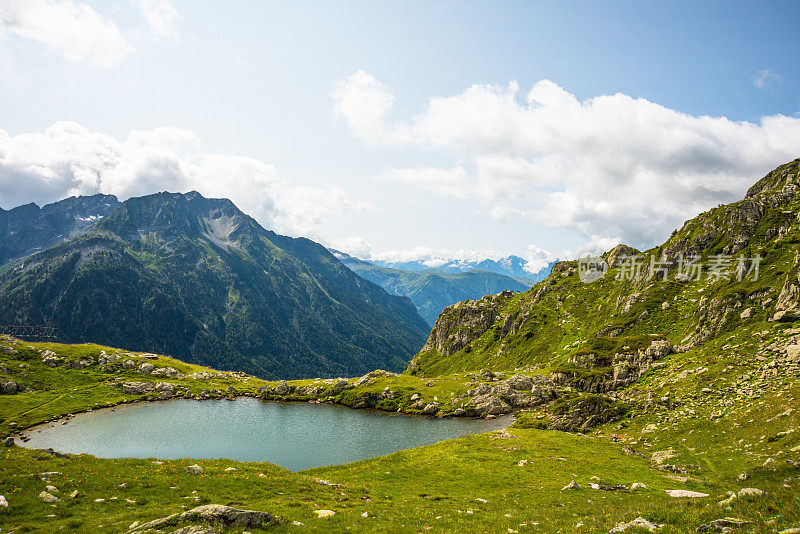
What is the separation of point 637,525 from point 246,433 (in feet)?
366

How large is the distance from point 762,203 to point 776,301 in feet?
252

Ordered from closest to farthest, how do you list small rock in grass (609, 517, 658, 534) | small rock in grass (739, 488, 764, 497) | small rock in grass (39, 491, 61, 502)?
small rock in grass (609, 517, 658, 534) → small rock in grass (739, 488, 764, 497) → small rock in grass (39, 491, 61, 502)

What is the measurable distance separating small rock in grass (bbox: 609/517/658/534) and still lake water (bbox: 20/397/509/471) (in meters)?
74.5

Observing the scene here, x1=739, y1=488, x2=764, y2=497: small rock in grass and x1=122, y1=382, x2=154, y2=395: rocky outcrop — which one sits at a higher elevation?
x1=739, y1=488, x2=764, y2=497: small rock in grass

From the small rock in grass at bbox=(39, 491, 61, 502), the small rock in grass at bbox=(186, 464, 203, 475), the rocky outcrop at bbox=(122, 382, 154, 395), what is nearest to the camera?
the small rock in grass at bbox=(39, 491, 61, 502)

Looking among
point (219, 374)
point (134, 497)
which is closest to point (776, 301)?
point (134, 497)

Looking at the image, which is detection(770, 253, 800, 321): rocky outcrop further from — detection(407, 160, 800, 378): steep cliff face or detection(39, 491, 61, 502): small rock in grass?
detection(39, 491, 61, 502): small rock in grass

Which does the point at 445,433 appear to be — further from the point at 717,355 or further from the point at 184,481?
the point at 184,481

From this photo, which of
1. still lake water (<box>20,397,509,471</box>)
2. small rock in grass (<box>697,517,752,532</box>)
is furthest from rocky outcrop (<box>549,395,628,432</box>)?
small rock in grass (<box>697,517,752,532</box>)

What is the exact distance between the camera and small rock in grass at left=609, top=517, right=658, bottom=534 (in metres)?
19.0

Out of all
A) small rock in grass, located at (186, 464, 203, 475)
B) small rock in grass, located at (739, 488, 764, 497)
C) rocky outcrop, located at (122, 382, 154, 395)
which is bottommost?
rocky outcrop, located at (122, 382, 154, 395)

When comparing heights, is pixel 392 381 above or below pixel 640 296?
below

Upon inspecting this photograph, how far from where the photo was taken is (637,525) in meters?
19.5

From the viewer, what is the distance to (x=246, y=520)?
78.2 feet
